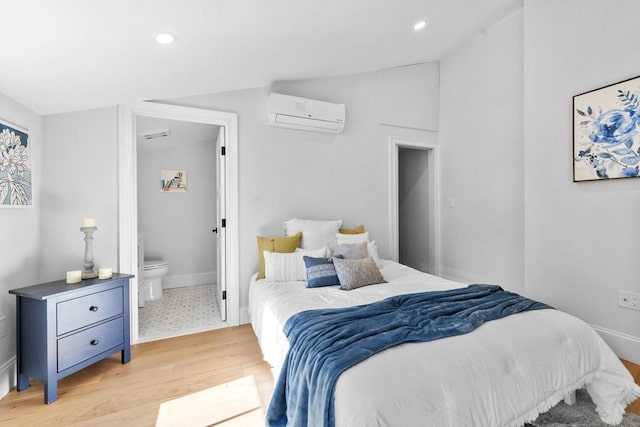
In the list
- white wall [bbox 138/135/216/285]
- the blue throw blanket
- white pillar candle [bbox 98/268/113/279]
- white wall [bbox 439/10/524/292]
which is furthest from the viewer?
white wall [bbox 138/135/216/285]

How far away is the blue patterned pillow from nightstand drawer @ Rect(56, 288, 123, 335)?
1429 millimetres

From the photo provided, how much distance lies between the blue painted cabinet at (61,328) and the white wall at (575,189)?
12.1 ft

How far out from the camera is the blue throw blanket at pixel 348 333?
1.14 metres

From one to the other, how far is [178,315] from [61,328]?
1.40 metres

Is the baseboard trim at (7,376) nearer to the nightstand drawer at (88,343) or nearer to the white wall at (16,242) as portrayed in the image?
the white wall at (16,242)

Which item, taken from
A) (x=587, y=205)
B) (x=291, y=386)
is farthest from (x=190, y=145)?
(x=587, y=205)

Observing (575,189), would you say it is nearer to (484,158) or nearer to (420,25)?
(484,158)

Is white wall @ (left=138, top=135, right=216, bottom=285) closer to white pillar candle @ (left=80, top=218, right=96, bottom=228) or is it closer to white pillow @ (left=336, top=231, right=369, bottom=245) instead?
white pillar candle @ (left=80, top=218, right=96, bottom=228)

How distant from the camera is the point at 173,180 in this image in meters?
4.36

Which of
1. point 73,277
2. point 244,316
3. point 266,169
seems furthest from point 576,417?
point 73,277

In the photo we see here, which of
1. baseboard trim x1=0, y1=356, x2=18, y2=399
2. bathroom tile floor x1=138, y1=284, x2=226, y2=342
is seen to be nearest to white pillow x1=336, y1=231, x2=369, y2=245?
bathroom tile floor x1=138, y1=284, x2=226, y2=342

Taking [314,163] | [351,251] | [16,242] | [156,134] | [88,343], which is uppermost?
[156,134]

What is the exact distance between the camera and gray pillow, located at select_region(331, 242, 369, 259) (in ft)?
8.18

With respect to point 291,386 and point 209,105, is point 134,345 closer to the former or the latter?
point 291,386
